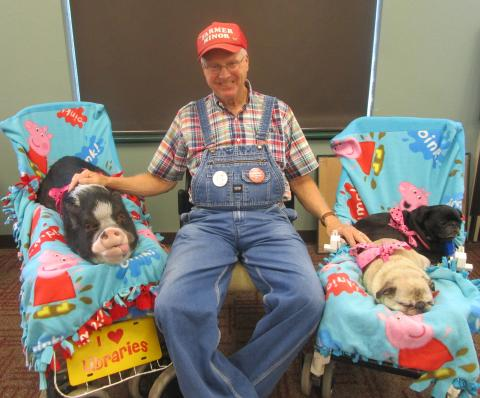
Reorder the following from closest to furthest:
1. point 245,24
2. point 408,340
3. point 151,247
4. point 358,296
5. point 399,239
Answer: point 408,340 → point 358,296 → point 151,247 → point 399,239 → point 245,24

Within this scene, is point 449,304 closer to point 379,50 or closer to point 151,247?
point 151,247

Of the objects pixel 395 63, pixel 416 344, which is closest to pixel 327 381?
pixel 416 344

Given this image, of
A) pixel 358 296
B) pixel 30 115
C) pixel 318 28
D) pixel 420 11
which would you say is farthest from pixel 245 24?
pixel 358 296

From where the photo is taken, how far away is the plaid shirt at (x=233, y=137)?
1429mm

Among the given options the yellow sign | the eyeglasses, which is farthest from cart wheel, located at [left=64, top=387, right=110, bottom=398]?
the eyeglasses

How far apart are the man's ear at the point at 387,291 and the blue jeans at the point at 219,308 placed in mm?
172

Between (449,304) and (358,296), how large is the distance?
247 millimetres

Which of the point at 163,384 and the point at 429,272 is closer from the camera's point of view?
the point at 163,384

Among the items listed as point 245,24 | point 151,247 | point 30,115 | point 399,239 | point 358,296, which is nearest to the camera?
point 358,296

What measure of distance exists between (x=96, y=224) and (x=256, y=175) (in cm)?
58

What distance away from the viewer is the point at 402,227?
58.9 inches

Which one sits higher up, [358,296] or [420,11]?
[420,11]

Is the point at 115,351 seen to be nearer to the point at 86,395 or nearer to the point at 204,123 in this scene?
the point at 86,395

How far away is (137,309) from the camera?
115cm
